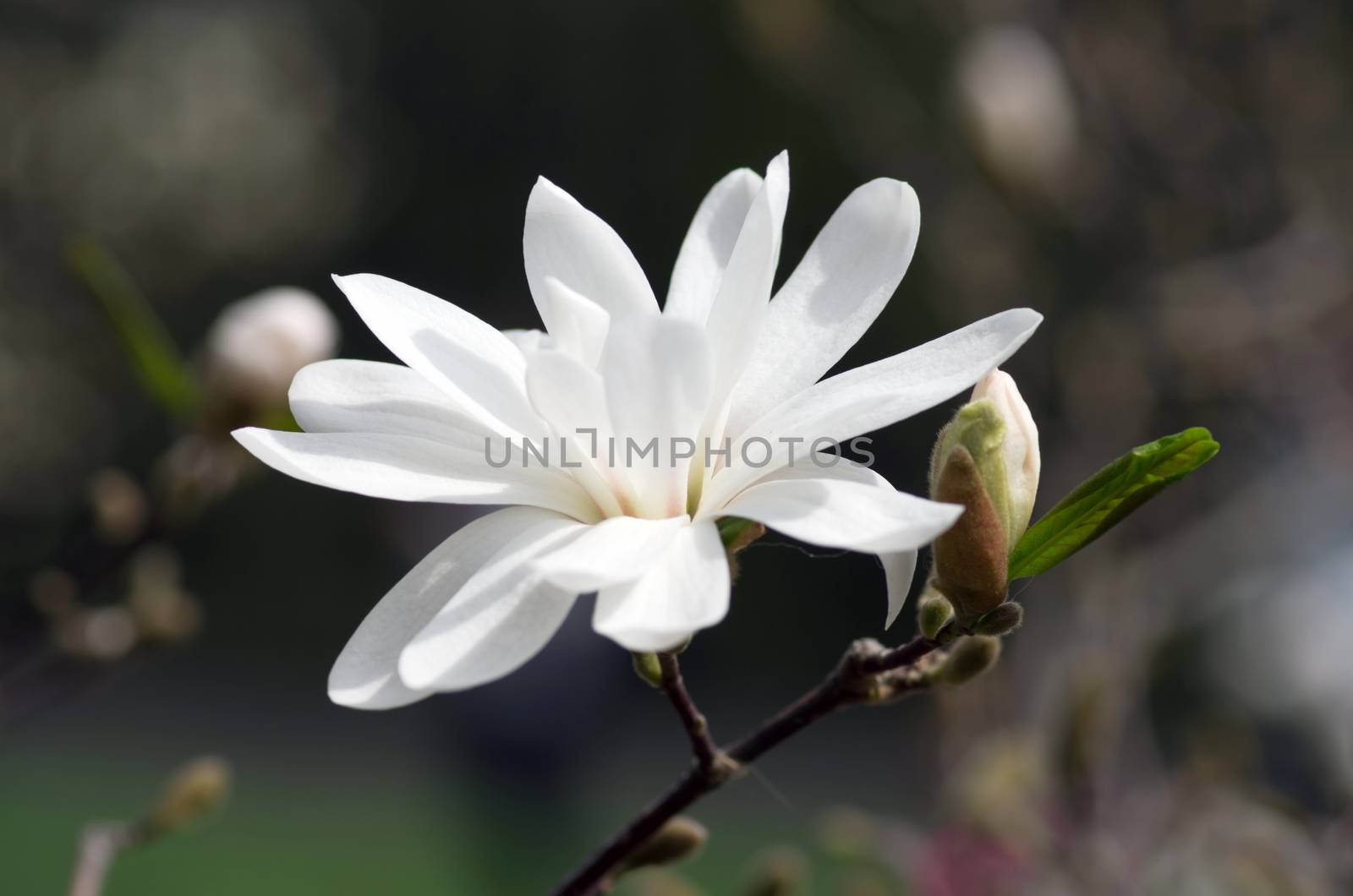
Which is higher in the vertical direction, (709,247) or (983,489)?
(709,247)

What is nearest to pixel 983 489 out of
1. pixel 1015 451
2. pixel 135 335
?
pixel 1015 451

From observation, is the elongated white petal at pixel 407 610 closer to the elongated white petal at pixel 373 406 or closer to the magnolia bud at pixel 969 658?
the elongated white petal at pixel 373 406

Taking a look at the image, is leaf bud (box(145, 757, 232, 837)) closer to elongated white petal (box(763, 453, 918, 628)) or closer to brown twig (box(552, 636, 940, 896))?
brown twig (box(552, 636, 940, 896))

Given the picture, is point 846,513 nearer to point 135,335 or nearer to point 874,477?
point 874,477

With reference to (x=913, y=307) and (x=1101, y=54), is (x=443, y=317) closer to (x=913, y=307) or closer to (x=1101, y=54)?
(x=1101, y=54)

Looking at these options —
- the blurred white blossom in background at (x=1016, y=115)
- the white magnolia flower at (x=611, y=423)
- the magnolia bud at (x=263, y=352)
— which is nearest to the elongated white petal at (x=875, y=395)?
the white magnolia flower at (x=611, y=423)

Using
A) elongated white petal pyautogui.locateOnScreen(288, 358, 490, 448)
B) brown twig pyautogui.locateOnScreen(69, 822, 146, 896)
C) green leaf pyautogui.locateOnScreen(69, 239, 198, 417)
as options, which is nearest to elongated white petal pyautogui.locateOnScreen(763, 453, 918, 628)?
elongated white petal pyautogui.locateOnScreen(288, 358, 490, 448)
